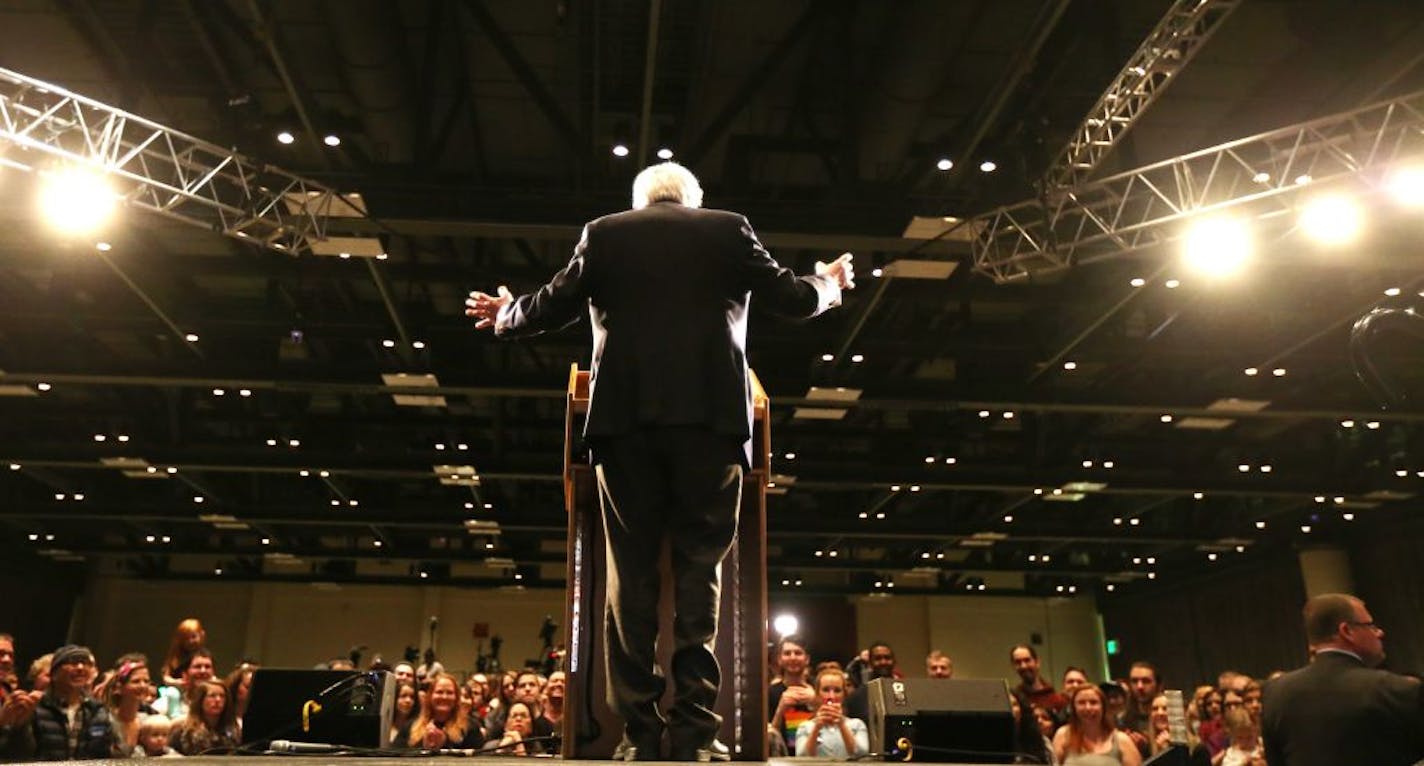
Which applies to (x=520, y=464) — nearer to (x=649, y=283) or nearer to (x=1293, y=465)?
(x=1293, y=465)

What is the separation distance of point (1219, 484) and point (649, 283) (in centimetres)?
1331

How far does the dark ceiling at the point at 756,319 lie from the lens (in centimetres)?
725

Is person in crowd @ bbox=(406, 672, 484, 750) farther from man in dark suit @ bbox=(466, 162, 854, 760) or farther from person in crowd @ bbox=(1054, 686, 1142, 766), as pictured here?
man in dark suit @ bbox=(466, 162, 854, 760)

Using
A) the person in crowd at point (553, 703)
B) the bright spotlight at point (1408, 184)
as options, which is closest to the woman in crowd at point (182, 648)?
the person in crowd at point (553, 703)

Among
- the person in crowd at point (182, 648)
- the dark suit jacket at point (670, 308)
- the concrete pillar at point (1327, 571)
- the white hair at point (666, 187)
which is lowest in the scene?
the person in crowd at point (182, 648)

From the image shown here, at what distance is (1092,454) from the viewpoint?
46.2 ft

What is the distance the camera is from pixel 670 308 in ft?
7.73

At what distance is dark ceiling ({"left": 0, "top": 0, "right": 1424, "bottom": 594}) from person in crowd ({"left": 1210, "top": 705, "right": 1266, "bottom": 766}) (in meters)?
3.55

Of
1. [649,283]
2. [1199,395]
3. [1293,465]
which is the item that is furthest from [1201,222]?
[1293,465]

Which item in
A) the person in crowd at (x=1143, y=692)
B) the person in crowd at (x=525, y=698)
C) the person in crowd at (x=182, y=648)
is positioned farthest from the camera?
the person in crowd at (x=1143, y=692)

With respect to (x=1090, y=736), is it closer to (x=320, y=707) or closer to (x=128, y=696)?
(x=320, y=707)

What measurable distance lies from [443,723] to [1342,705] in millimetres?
4988

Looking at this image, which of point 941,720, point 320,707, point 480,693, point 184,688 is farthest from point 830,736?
point 480,693

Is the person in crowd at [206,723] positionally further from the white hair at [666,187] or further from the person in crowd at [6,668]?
the white hair at [666,187]
